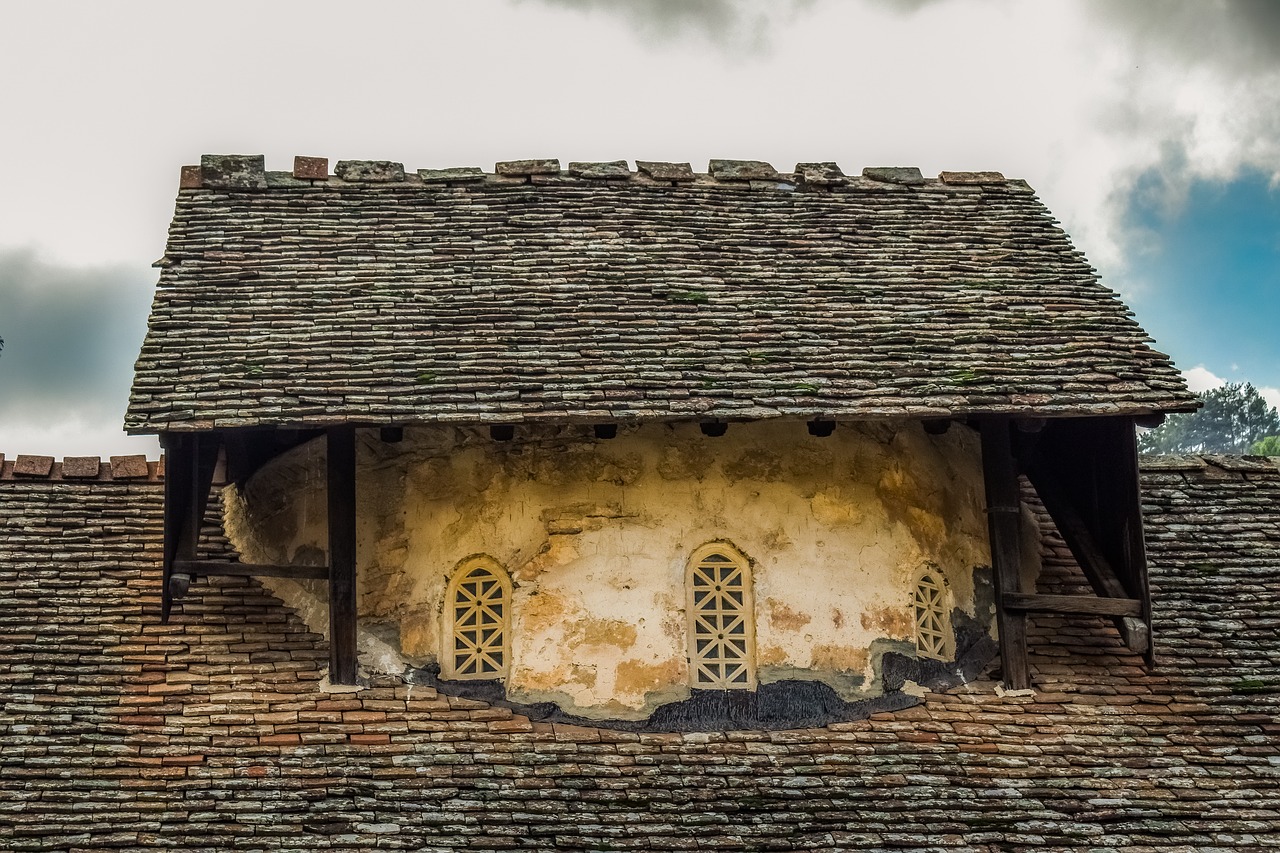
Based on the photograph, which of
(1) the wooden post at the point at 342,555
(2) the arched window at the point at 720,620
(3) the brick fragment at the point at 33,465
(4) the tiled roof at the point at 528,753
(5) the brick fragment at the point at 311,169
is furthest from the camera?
(5) the brick fragment at the point at 311,169

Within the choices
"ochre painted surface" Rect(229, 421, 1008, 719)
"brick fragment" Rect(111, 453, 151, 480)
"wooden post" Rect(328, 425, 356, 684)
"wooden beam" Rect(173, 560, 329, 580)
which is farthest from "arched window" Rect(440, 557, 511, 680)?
"brick fragment" Rect(111, 453, 151, 480)

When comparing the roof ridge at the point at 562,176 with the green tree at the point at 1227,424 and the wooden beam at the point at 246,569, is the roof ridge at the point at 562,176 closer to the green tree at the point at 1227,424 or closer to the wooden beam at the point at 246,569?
the wooden beam at the point at 246,569

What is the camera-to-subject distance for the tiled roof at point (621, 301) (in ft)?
39.1

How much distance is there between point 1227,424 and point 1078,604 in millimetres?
46918

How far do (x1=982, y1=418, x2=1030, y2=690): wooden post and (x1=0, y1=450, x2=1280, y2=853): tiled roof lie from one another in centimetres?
39

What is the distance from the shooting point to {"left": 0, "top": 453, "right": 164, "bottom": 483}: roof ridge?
13930 mm

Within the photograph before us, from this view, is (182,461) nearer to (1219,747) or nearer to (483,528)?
(483,528)

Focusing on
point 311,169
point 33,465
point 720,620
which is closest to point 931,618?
point 720,620

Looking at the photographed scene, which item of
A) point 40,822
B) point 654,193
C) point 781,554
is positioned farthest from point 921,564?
point 40,822

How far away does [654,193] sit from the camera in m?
14.9

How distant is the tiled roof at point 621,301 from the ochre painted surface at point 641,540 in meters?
0.74

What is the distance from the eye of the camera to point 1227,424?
55.9 m

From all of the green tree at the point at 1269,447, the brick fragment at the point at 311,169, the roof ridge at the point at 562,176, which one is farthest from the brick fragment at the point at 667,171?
the green tree at the point at 1269,447

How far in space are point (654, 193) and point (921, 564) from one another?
14.8 feet
